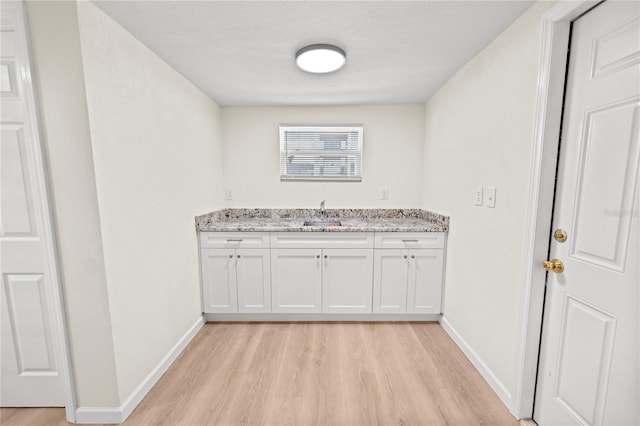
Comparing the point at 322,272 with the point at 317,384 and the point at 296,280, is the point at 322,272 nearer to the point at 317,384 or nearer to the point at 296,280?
the point at 296,280

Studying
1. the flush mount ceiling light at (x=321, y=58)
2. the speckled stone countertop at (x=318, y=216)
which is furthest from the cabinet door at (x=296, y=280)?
the flush mount ceiling light at (x=321, y=58)

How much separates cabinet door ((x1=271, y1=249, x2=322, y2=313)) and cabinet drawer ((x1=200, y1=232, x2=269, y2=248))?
16cm

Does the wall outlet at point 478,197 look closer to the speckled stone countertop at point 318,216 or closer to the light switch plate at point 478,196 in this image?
the light switch plate at point 478,196

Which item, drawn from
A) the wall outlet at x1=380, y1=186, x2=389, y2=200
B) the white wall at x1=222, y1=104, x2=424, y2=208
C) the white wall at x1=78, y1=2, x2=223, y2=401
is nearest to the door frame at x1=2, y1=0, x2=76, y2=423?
the white wall at x1=78, y1=2, x2=223, y2=401

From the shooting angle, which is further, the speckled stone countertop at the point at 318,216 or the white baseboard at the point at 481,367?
the speckled stone countertop at the point at 318,216

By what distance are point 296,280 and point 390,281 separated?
2.83ft

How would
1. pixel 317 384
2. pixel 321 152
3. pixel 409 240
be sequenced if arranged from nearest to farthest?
pixel 317 384, pixel 409 240, pixel 321 152

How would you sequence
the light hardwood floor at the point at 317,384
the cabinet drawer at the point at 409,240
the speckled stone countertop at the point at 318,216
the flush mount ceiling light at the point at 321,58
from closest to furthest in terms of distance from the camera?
1. the light hardwood floor at the point at 317,384
2. the flush mount ceiling light at the point at 321,58
3. the cabinet drawer at the point at 409,240
4. the speckled stone countertop at the point at 318,216

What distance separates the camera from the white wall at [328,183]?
9.02ft

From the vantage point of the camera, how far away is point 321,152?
2.80 metres

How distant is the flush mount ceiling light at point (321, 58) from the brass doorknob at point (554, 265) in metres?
1.64

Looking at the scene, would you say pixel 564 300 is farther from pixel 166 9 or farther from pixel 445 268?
pixel 166 9

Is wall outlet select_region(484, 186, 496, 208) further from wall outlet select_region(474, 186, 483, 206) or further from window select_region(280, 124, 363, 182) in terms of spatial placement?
window select_region(280, 124, 363, 182)

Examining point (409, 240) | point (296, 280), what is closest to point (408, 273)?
point (409, 240)
